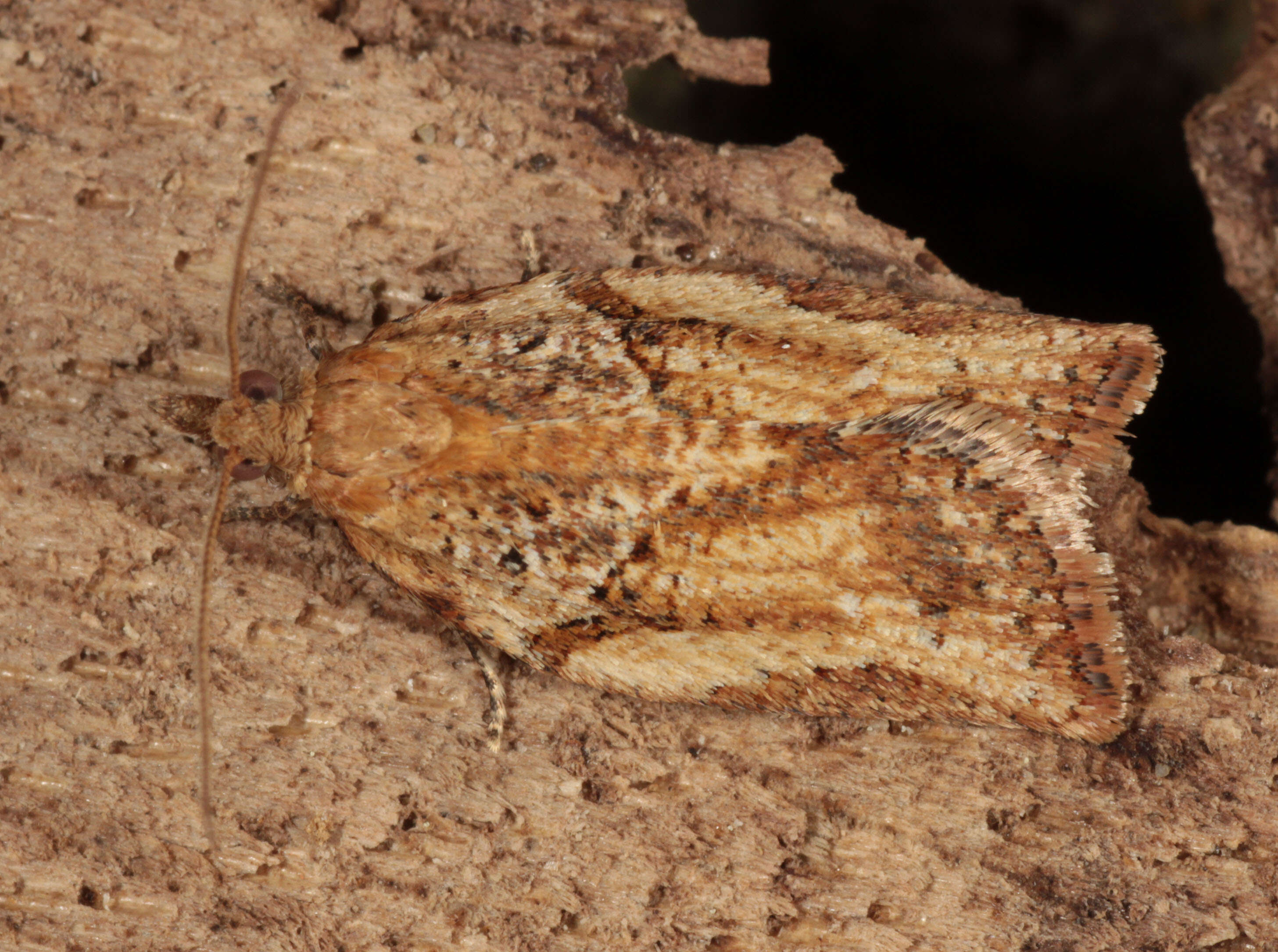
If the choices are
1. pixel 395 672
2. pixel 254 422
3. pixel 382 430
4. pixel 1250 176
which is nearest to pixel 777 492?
pixel 382 430

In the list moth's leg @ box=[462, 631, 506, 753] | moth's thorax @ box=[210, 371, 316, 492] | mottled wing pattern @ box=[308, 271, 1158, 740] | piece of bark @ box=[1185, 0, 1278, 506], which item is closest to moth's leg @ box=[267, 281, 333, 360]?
moth's thorax @ box=[210, 371, 316, 492]

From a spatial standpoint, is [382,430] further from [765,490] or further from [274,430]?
[765,490]

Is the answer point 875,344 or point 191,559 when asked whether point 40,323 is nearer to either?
point 191,559

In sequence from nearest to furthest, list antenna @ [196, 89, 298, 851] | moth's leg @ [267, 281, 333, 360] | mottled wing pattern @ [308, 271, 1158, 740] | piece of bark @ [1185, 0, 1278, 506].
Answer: mottled wing pattern @ [308, 271, 1158, 740] → antenna @ [196, 89, 298, 851] → moth's leg @ [267, 281, 333, 360] → piece of bark @ [1185, 0, 1278, 506]

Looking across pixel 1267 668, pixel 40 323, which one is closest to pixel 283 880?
pixel 40 323

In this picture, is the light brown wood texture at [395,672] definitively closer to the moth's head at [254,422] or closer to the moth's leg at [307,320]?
the moth's leg at [307,320]

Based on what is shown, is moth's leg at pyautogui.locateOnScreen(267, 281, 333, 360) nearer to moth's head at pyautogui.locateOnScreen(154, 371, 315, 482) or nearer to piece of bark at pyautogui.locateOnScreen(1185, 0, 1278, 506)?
moth's head at pyautogui.locateOnScreen(154, 371, 315, 482)

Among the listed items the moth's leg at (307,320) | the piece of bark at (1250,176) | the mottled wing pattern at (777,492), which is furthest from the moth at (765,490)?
the piece of bark at (1250,176)
